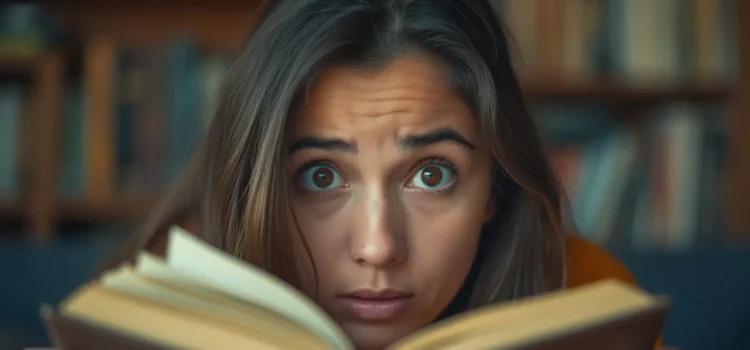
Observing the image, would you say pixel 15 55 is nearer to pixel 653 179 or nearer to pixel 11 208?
pixel 11 208

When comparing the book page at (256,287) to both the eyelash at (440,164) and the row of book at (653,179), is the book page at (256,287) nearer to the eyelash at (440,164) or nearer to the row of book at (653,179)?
the eyelash at (440,164)

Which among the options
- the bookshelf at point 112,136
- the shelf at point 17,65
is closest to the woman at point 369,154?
the bookshelf at point 112,136

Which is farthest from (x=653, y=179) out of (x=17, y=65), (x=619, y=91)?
(x=17, y=65)

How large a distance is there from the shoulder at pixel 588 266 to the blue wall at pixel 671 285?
13.9 inches

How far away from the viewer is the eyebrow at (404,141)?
743 millimetres

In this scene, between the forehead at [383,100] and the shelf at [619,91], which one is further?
the shelf at [619,91]

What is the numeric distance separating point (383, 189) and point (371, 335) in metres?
0.13

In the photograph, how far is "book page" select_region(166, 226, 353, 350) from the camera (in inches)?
21.9

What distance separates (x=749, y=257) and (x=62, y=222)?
1.30m

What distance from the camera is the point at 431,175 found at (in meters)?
0.78

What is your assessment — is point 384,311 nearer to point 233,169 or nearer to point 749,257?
point 233,169

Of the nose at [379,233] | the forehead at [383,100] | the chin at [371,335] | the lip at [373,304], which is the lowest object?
the chin at [371,335]

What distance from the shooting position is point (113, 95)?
5.62 feet

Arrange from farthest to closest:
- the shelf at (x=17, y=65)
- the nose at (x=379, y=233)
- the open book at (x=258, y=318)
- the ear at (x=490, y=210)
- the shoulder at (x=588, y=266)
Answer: the shelf at (x=17, y=65) → the shoulder at (x=588, y=266) → the ear at (x=490, y=210) → the nose at (x=379, y=233) → the open book at (x=258, y=318)
